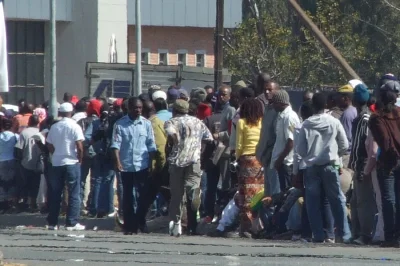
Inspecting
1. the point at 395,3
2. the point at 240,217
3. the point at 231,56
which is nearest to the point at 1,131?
the point at 240,217

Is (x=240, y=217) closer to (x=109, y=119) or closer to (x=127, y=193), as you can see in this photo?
(x=127, y=193)

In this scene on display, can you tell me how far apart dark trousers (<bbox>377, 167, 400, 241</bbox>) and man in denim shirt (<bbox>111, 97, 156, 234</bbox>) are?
11.3 ft

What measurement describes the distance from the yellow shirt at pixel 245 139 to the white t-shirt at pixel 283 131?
0.45m

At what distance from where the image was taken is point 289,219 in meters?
Result: 14.5

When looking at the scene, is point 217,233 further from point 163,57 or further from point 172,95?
point 163,57

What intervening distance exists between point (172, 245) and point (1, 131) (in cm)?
655

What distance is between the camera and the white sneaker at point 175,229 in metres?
15.1

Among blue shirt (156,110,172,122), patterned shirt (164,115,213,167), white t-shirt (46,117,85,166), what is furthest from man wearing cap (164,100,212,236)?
white t-shirt (46,117,85,166)

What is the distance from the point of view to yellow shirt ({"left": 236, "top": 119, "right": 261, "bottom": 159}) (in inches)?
576

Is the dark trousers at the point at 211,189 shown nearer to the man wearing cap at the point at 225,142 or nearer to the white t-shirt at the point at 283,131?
the man wearing cap at the point at 225,142

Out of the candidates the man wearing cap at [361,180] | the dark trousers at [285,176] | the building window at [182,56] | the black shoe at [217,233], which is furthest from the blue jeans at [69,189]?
the building window at [182,56]

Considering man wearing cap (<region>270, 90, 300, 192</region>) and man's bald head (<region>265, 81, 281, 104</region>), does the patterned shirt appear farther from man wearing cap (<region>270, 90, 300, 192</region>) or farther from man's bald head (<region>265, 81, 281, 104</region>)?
man wearing cap (<region>270, 90, 300, 192</region>)

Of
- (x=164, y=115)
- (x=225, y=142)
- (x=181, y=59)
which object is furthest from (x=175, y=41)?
(x=225, y=142)

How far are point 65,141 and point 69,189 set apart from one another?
657mm
